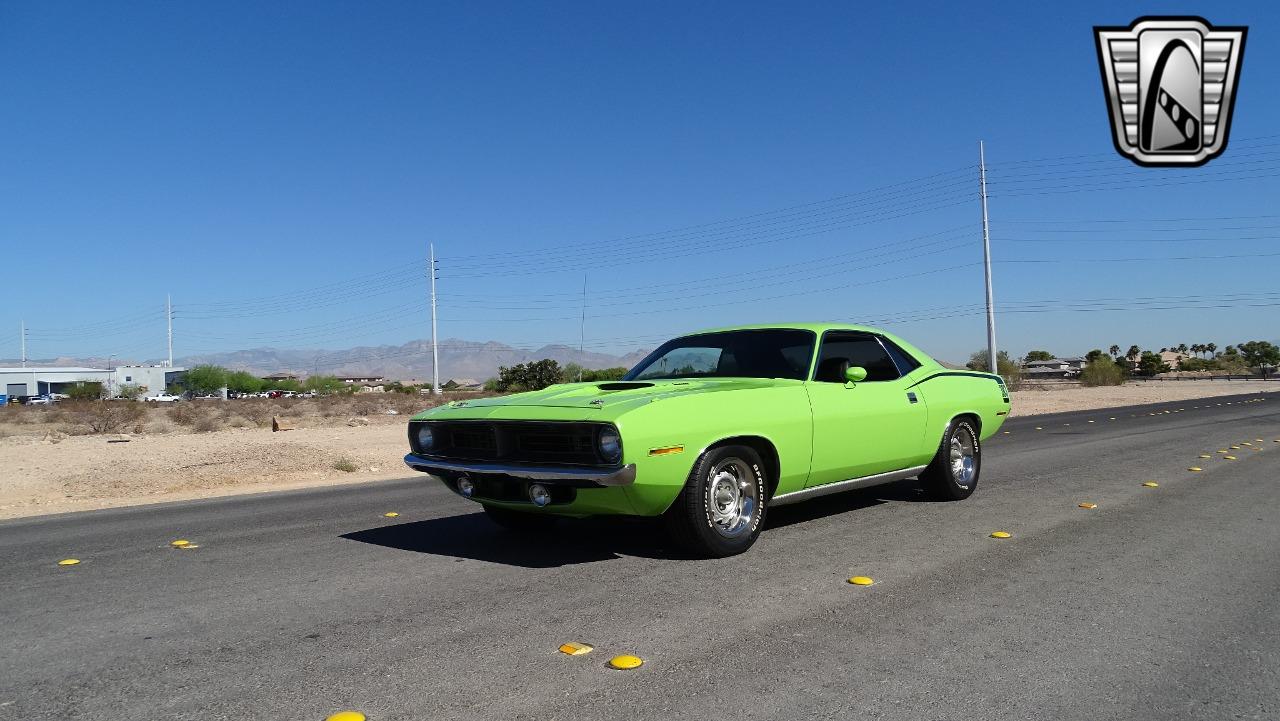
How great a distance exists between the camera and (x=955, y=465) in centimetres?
790

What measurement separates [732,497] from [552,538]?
139 cm

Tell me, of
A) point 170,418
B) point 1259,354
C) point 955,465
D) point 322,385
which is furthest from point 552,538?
point 1259,354

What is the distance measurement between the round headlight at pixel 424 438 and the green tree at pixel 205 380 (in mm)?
99693

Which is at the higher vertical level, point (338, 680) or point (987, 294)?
point (987, 294)

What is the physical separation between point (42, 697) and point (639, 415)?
2.92 meters

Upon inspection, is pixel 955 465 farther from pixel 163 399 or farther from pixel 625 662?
pixel 163 399

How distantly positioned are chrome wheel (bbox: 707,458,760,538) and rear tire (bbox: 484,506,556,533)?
4.93 feet

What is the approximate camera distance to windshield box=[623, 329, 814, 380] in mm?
6641

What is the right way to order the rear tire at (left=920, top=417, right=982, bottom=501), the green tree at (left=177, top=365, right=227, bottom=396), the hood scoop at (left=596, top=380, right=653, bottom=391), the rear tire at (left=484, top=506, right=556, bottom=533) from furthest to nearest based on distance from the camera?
1. the green tree at (left=177, top=365, right=227, bottom=396)
2. the rear tire at (left=920, top=417, right=982, bottom=501)
3. the rear tire at (left=484, top=506, right=556, bottom=533)
4. the hood scoop at (left=596, top=380, right=653, bottom=391)

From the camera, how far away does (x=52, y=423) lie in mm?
29500

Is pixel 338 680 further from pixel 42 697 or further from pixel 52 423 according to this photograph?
pixel 52 423

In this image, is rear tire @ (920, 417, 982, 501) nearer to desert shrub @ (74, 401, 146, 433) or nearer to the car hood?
the car hood

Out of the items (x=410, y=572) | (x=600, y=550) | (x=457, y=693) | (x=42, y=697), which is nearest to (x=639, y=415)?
(x=600, y=550)

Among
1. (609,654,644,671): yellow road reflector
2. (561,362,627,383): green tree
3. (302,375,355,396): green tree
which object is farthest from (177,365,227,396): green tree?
(609,654,644,671): yellow road reflector
